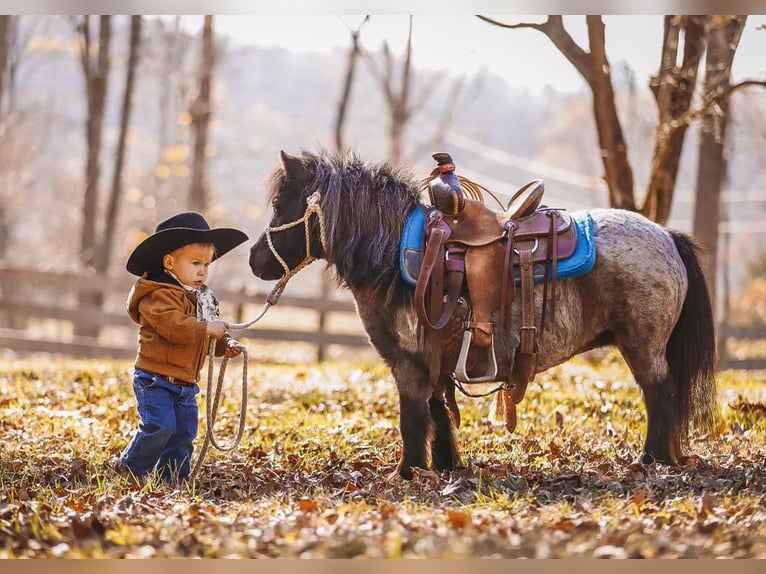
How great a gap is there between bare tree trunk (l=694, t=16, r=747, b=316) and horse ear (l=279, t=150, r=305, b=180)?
4.81m

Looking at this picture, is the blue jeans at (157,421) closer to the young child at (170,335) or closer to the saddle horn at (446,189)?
the young child at (170,335)

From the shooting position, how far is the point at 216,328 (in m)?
4.86

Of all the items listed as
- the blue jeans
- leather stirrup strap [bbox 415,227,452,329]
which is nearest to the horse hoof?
leather stirrup strap [bbox 415,227,452,329]

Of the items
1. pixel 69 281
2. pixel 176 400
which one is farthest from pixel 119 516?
pixel 69 281

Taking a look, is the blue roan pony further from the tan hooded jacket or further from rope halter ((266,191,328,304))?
the tan hooded jacket

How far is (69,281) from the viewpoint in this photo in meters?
13.4

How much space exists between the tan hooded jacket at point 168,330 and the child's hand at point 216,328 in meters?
0.03

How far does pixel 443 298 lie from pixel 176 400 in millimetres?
1792

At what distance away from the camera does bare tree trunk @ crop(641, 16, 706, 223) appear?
912 cm

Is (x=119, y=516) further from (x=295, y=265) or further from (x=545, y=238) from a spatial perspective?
(x=545, y=238)

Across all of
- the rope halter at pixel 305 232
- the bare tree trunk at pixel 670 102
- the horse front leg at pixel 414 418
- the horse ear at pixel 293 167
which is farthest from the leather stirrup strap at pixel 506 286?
the bare tree trunk at pixel 670 102

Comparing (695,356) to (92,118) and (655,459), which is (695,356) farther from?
(92,118)

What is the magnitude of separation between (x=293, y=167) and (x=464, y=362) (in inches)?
64.2

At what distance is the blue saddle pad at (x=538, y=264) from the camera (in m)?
4.87
